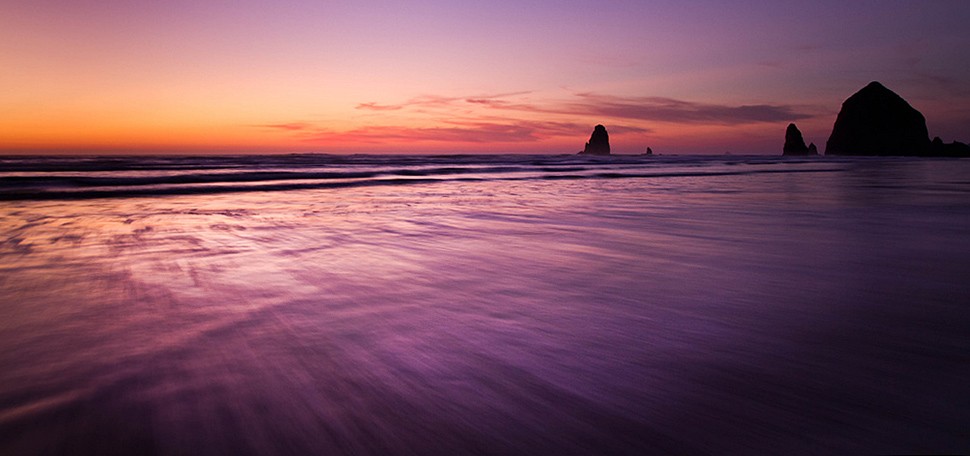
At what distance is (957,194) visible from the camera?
A: 1095cm

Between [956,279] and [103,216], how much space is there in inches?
423

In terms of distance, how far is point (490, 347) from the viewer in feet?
7.83

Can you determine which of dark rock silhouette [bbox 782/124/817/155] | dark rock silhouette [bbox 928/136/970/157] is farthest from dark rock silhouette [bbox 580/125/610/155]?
dark rock silhouette [bbox 928/136/970/157]

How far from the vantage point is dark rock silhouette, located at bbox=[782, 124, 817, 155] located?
150000 mm

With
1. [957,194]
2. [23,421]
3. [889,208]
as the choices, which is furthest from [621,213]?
[957,194]

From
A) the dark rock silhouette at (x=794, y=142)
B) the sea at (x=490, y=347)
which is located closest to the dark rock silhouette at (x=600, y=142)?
the dark rock silhouette at (x=794, y=142)

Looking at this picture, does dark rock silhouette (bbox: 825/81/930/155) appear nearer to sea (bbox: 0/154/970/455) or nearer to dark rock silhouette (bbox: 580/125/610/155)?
dark rock silhouette (bbox: 580/125/610/155)

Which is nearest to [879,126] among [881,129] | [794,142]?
[881,129]

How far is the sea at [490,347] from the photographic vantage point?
1.62 m

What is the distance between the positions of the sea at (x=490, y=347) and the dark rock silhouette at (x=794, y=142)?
A: 6725 inches

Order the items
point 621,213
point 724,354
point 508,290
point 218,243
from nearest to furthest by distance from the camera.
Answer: point 724,354, point 508,290, point 218,243, point 621,213

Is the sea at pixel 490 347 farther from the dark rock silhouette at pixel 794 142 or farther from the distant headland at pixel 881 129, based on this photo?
the dark rock silhouette at pixel 794 142

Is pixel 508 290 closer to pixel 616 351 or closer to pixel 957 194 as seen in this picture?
pixel 616 351

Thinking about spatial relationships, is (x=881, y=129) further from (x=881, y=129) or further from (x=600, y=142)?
(x=600, y=142)
